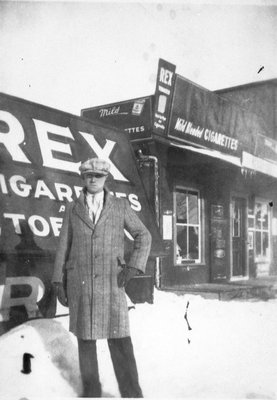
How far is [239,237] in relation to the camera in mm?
9938

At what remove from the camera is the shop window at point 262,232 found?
1068 centimetres

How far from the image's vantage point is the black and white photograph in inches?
115

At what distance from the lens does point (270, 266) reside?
11.0 meters

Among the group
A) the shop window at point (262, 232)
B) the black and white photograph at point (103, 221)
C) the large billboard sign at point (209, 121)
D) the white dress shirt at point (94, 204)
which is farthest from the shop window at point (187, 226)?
the white dress shirt at point (94, 204)

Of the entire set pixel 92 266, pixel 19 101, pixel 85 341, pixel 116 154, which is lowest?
pixel 85 341

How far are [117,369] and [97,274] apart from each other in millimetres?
705

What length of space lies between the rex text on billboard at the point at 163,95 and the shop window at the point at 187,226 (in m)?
1.48

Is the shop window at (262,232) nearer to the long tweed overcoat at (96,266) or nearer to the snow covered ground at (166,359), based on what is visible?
the snow covered ground at (166,359)

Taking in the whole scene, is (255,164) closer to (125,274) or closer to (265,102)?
(265,102)

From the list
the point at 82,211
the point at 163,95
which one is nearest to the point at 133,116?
the point at 163,95

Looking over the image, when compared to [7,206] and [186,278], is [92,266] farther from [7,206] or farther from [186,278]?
[186,278]

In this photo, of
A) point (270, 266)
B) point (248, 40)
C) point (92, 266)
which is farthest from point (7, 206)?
point (270, 266)

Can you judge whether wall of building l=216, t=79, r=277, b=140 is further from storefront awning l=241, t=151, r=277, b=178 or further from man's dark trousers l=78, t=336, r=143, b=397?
man's dark trousers l=78, t=336, r=143, b=397

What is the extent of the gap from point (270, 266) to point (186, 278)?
414 cm
